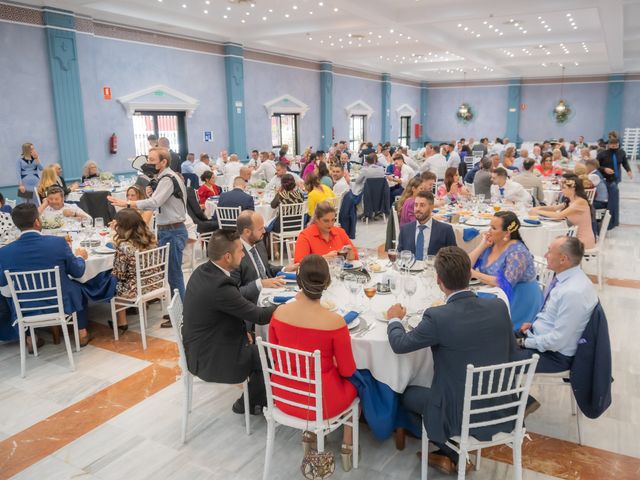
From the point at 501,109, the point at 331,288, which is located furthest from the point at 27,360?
the point at 501,109

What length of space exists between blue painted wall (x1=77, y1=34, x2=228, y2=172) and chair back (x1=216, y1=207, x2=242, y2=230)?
15.6ft

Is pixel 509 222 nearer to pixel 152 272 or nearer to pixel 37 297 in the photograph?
pixel 152 272

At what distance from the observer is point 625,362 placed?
159 inches

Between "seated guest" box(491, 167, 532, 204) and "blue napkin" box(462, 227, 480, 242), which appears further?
"seated guest" box(491, 167, 532, 204)

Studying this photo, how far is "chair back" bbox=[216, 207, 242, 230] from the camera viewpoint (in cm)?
641

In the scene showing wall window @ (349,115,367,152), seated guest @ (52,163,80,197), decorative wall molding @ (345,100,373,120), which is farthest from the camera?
wall window @ (349,115,367,152)

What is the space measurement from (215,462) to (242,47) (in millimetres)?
11923

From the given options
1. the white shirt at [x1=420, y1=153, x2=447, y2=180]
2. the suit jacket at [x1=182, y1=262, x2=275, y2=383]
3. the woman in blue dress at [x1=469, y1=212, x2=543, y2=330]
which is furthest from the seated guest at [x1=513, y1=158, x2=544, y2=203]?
the suit jacket at [x1=182, y1=262, x2=275, y2=383]

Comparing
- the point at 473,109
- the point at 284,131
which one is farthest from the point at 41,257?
the point at 473,109

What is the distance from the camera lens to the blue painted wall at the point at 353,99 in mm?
17703

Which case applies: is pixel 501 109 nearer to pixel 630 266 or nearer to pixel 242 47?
pixel 242 47

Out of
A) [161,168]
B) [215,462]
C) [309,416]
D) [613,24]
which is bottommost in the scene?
[215,462]

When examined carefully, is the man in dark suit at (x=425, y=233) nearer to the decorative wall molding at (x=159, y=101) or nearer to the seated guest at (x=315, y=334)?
the seated guest at (x=315, y=334)

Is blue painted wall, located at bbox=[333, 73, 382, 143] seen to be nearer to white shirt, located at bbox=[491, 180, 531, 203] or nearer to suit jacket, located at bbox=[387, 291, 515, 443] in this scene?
white shirt, located at bbox=[491, 180, 531, 203]
